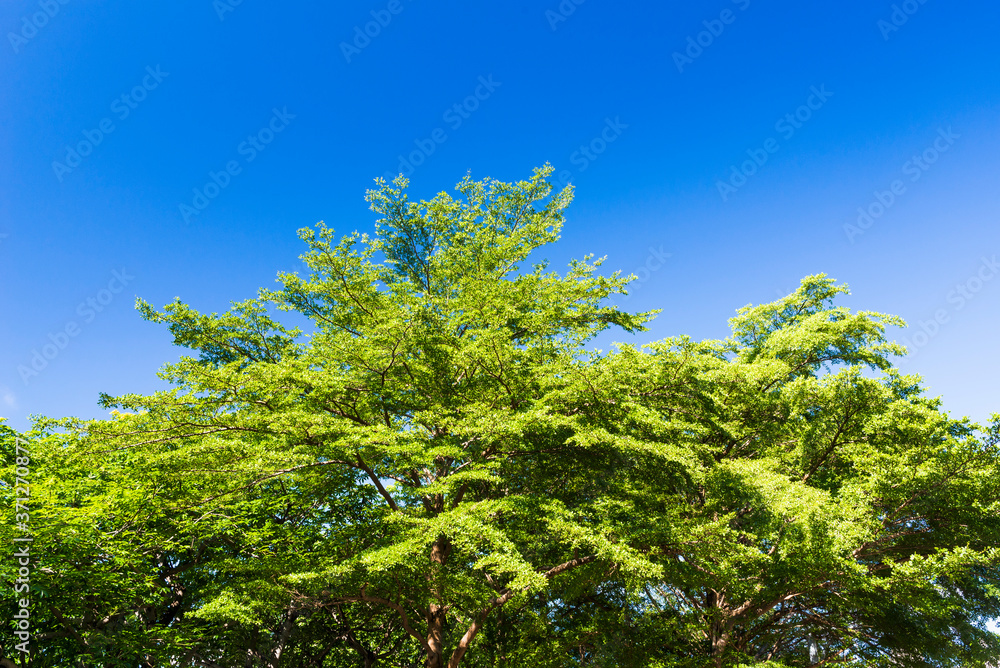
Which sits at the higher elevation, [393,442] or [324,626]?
[393,442]

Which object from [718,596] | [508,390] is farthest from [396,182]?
[718,596]

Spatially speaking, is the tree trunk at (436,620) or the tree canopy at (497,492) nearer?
the tree canopy at (497,492)

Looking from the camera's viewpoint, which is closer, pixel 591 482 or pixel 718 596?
pixel 591 482

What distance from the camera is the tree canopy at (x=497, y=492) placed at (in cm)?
863

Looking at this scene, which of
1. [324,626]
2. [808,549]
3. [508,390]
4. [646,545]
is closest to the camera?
[808,549]

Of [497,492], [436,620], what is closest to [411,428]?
[497,492]

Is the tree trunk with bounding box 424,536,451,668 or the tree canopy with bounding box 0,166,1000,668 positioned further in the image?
the tree trunk with bounding box 424,536,451,668

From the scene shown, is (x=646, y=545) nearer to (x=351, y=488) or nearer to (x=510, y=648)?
(x=510, y=648)

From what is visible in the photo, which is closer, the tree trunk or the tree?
the tree

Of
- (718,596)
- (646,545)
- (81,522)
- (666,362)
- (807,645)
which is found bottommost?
(807,645)

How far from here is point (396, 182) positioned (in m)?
14.6

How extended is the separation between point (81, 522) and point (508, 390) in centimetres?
782

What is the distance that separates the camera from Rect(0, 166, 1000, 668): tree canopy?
8.63 m

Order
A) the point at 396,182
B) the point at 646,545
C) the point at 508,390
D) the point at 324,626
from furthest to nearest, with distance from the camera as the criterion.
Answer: the point at 396,182, the point at 324,626, the point at 508,390, the point at 646,545
